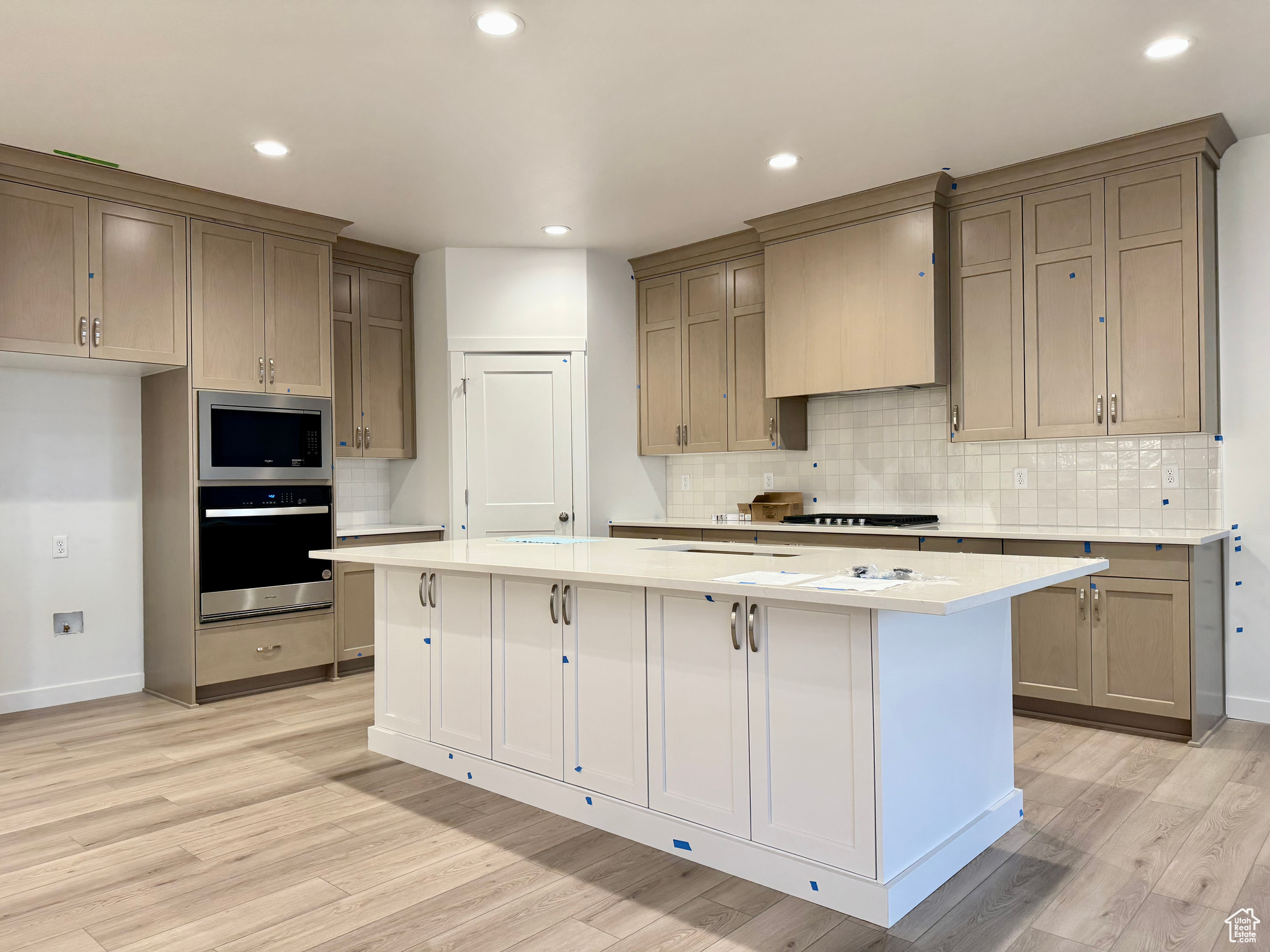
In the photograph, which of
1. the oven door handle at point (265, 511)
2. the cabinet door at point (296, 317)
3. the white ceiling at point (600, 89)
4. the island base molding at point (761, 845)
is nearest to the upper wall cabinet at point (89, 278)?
the white ceiling at point (600, 89)

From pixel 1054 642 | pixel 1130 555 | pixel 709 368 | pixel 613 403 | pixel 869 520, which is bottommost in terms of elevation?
pixel 1054 642

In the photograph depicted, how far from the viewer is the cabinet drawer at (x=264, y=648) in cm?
436

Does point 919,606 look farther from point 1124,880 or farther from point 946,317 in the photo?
point 946,317

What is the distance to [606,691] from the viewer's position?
8.80ft

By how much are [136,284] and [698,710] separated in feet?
11.6

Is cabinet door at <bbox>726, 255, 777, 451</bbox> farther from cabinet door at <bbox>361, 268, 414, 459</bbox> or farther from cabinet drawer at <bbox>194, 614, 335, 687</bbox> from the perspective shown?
cabinet drawer at <bbox>194, 614, 335, 687</bbox>

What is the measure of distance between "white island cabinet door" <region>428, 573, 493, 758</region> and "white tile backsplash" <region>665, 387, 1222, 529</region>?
2712 millimetres

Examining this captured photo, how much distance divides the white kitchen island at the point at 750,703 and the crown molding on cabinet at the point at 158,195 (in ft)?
7.54

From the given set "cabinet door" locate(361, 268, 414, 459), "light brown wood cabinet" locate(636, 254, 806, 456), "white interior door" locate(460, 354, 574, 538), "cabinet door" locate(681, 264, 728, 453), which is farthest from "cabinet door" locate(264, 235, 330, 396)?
"cabinet door" locate(681, 264, 728, 453)

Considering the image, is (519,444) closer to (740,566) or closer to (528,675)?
(528,675)

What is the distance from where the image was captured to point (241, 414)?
4.50 m

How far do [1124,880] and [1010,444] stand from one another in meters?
2.58

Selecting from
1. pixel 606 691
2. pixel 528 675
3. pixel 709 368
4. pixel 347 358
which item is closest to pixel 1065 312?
pixel 709 368

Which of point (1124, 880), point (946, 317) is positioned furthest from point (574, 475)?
point (1124, 880)
